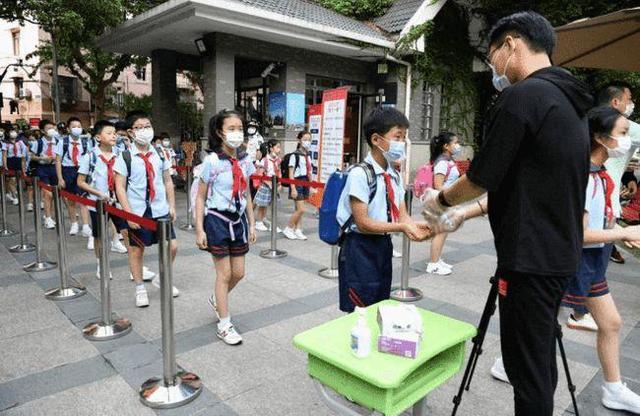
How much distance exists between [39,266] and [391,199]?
499 cm

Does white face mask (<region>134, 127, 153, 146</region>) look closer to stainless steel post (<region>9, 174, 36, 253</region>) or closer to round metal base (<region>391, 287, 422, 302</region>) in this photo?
round metal base (<region>391, 287, 422, 302</region>)

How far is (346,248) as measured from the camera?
2807mm

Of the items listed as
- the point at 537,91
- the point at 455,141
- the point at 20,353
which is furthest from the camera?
the point at 455,141

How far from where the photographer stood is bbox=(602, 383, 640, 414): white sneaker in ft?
9.14

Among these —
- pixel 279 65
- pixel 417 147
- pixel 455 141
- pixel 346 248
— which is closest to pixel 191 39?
pixel 279 65

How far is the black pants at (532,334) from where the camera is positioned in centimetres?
176

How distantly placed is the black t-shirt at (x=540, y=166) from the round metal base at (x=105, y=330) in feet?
11.0

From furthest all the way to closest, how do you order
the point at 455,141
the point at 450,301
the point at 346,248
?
the point at 455,141
the point at 450,301
the point at 346,248

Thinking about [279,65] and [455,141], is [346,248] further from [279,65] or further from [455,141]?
[279,65]

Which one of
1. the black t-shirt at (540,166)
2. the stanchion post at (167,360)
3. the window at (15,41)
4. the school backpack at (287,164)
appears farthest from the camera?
the window at (15,41)

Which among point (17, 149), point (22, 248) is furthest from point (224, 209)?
point (17, 149)

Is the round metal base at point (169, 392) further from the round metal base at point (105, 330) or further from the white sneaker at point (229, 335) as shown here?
the round metal base at point (105, 330)

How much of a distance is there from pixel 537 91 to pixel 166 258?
2.35m

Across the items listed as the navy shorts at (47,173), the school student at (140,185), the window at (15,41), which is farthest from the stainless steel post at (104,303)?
the window at (15,41)
